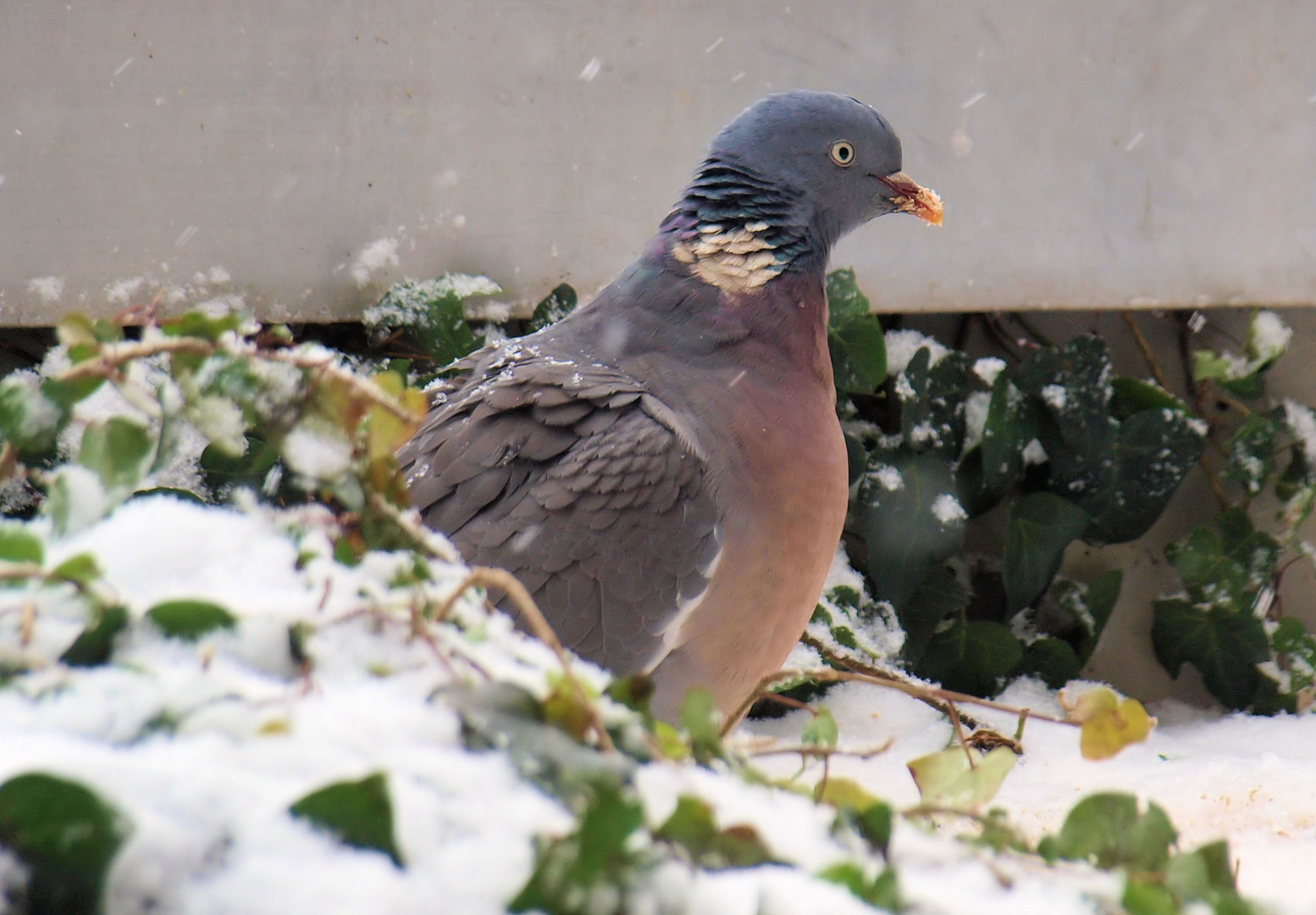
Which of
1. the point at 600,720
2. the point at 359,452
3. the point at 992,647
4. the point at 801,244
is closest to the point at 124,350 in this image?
the point at 359,452

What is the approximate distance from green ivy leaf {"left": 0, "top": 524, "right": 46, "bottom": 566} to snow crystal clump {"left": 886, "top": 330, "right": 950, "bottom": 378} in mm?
2195

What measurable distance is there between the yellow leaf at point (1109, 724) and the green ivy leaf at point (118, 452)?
508 millimetres

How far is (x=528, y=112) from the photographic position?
2404mm

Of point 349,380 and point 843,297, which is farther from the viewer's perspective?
point 843,297

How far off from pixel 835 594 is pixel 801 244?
2.87 feet

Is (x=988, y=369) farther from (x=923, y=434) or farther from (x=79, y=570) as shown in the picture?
(x=79, y=570)

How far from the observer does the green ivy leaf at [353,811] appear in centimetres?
42

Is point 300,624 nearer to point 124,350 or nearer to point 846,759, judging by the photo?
point 124,350

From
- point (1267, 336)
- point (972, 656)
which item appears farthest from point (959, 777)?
point (1267, 336)

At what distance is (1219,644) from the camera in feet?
8.41

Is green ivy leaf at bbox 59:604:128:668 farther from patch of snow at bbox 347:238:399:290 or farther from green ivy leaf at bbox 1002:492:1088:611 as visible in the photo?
green ivy leaf at bbox 1002:492:1088:611

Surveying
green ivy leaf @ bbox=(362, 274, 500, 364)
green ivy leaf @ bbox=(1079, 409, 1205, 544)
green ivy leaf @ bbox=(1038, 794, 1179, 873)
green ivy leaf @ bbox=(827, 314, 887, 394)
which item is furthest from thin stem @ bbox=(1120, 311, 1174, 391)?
green ivy leaf @ bbox=(1038, 794, 1179, 873)

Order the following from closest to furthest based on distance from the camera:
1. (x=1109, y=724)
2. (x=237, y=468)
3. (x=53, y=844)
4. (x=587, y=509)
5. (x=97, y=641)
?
(x=53, y=844), (x=97, y=641), (x=1109, y=724), (x=587, y=509), (x=237, y=468)

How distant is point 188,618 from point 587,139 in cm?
204
